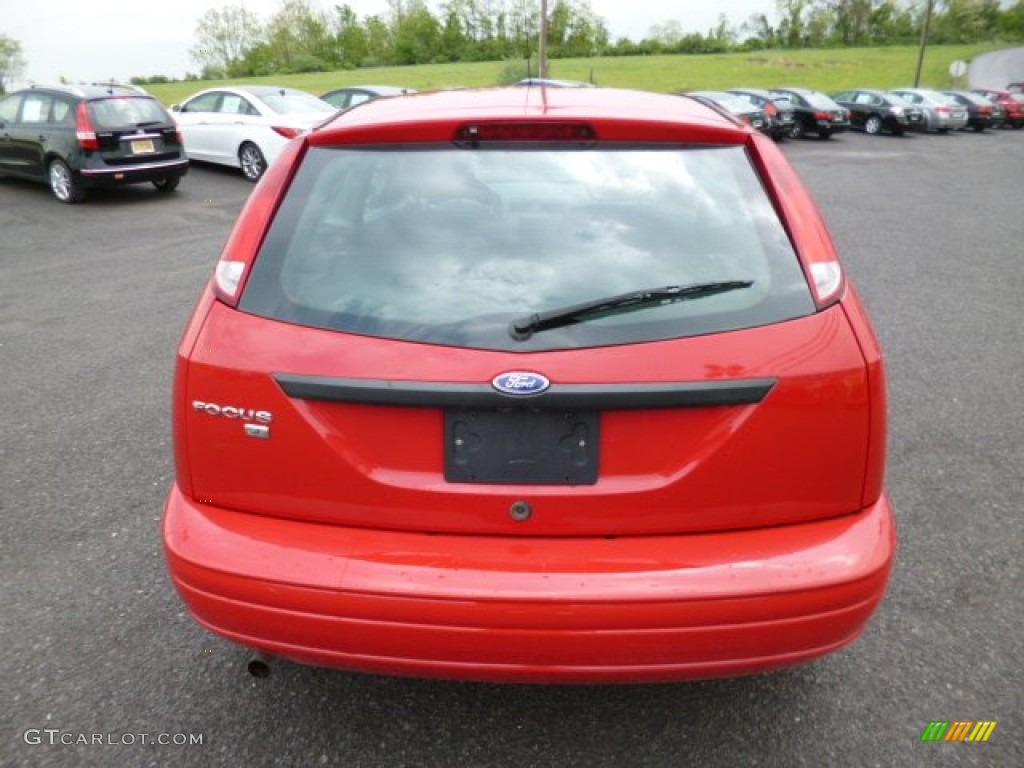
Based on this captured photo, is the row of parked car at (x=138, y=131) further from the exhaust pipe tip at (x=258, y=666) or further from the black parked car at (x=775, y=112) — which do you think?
the black parked car at (x=775, y=112)

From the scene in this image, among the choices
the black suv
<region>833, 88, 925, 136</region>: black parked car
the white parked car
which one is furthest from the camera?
<region>833, 88, 925, 136</region>: black parked car

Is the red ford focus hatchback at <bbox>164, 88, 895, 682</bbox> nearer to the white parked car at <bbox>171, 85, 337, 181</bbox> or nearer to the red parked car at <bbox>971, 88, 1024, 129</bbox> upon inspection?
the white parked car at <bbox>171, 85, 337, 181</bbox>

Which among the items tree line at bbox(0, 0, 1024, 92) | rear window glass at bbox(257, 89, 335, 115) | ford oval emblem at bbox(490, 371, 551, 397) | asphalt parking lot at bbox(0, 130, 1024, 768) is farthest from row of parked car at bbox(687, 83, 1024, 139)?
tree line at bbox(0, 0, 1024, 92)

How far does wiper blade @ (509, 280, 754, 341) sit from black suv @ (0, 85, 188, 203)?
11.0 m

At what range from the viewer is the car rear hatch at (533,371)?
1.76 metres

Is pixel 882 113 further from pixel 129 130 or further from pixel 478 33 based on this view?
pixel 478 33

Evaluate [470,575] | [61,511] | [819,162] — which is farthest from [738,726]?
[819,162]

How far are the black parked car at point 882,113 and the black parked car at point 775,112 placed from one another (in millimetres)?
4882

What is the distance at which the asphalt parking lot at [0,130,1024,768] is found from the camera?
2.18 meters

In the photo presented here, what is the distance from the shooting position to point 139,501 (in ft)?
11.3

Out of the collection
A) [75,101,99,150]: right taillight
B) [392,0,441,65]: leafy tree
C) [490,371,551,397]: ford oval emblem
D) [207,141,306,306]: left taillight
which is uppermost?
[392,0,441,65]: leafy tree

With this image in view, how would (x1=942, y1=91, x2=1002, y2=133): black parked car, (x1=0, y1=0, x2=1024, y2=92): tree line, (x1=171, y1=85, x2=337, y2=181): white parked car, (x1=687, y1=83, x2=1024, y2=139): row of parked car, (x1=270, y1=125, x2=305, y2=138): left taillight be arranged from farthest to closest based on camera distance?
(x1=0, y1=0, x2=1024, y2=92): tree line, (x1=942, y1=91, x2=1002, y2=133): black parked car, (x1=687, y1=83, x2=1024, y2=139): row of parked car, (x1=171, y1=85, x2=337, y2=181): white parked car, (x1=270, y1=125, x2=305, y2=138): left taillight

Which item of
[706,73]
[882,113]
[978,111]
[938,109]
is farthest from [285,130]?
[706,73]

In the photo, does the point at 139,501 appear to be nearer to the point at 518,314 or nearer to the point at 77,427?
the point at 77,427
